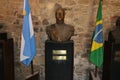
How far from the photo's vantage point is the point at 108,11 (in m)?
4.52

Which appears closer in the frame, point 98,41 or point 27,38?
point 27,38

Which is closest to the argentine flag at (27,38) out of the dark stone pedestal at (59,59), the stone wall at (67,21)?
the dark stone pedestal at (59,59)

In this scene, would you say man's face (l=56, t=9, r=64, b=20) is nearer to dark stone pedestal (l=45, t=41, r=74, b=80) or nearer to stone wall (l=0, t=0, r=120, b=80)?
dark stone pedestal (l=45, t=41, r=74, b=80)

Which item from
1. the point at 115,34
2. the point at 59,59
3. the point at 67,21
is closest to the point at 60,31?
the point at 59,59

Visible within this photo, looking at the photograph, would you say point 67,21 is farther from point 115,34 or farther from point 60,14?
point 115,34

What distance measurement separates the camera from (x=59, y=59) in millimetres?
4012

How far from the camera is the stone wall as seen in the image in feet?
14.9

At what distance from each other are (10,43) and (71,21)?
4.41ft

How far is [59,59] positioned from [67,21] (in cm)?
97

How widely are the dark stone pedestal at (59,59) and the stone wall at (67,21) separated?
72 cm

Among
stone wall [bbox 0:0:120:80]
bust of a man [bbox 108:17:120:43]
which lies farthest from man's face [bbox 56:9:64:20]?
bust of a man [bbox 108:17:120:43]

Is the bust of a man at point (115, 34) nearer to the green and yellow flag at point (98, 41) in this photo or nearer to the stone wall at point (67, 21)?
the stone wall at point (67, 21)

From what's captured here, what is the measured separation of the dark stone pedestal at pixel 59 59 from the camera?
396cm

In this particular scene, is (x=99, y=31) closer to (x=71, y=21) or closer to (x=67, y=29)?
(x=67, y=29)
